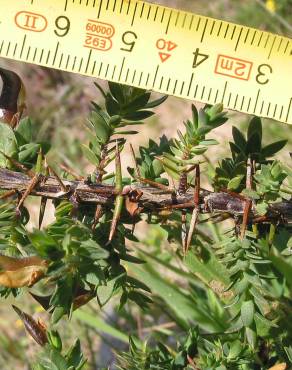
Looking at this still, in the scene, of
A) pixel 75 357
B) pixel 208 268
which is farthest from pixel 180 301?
pixel 75 357

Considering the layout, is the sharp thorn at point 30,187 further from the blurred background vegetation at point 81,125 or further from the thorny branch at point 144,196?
the blurred background vegetation at point 81,125

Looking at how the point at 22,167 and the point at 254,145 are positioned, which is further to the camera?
the point at 254,145

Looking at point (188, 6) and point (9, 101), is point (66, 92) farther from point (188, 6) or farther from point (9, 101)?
point (9, 101)

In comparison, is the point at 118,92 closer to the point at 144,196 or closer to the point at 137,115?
the point at 137,115

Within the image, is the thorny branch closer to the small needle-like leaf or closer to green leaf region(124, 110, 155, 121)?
the small needle-like leaf

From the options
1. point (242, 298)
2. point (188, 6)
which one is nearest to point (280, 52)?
point (242, 298)
